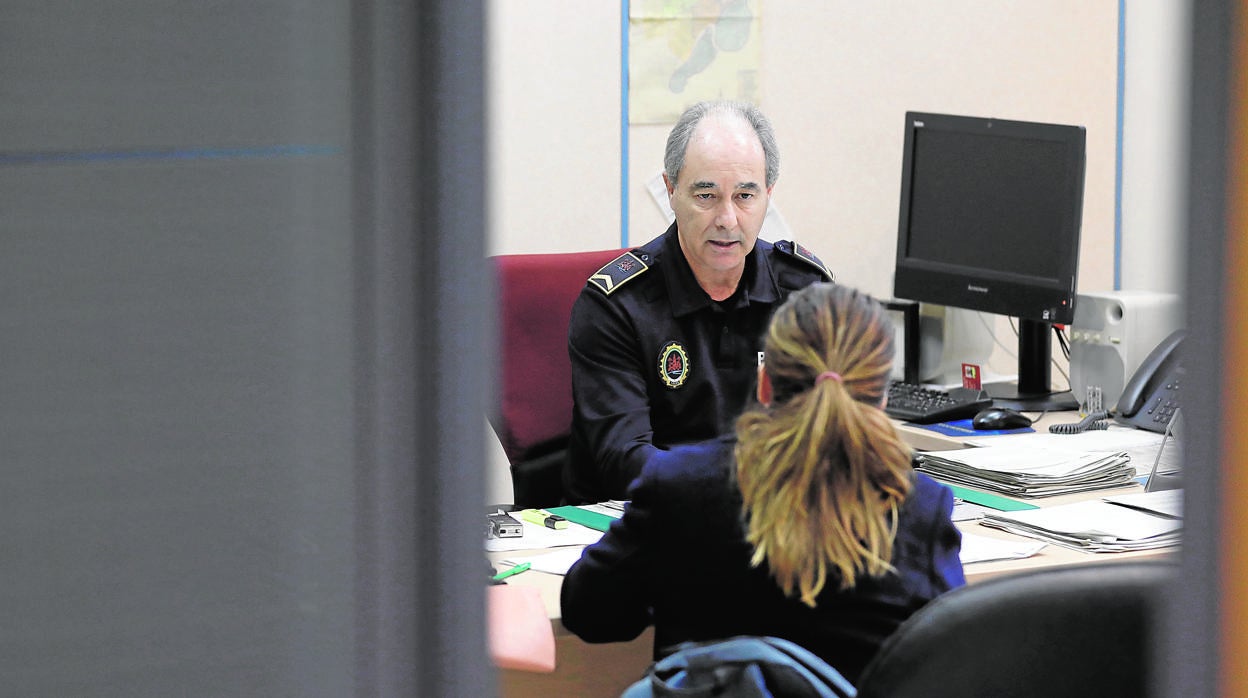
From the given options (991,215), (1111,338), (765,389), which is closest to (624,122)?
(991,215)

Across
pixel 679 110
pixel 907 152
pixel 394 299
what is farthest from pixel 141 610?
pixel 679 110

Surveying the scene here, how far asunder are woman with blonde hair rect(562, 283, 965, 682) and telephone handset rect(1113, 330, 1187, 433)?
1.40 meters

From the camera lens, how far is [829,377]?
1.43 m

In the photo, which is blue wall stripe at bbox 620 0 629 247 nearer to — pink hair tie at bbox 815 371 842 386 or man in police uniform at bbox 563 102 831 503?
man in police uniform at bbox 563 102 831 503

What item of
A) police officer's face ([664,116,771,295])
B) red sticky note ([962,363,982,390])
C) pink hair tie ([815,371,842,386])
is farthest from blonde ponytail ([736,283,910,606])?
red sticky note ([962,363,982,390])

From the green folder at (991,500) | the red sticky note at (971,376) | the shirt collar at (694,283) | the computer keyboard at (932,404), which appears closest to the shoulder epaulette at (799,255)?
the shirt collar at (694,283)

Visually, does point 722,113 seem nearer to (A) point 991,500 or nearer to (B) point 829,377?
(A) point 991,500

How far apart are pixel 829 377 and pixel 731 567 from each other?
237 millimetres

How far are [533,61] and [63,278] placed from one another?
296cm

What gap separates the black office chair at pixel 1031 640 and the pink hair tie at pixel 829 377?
310 mm

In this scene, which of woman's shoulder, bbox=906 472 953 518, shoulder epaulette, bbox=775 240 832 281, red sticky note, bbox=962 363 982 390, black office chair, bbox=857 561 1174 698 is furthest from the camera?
red sticky note, bbox=962 363 982 390

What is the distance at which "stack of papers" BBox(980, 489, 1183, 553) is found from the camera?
1.96 metres

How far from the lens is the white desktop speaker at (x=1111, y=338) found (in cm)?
296

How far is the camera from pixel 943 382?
329 cm
